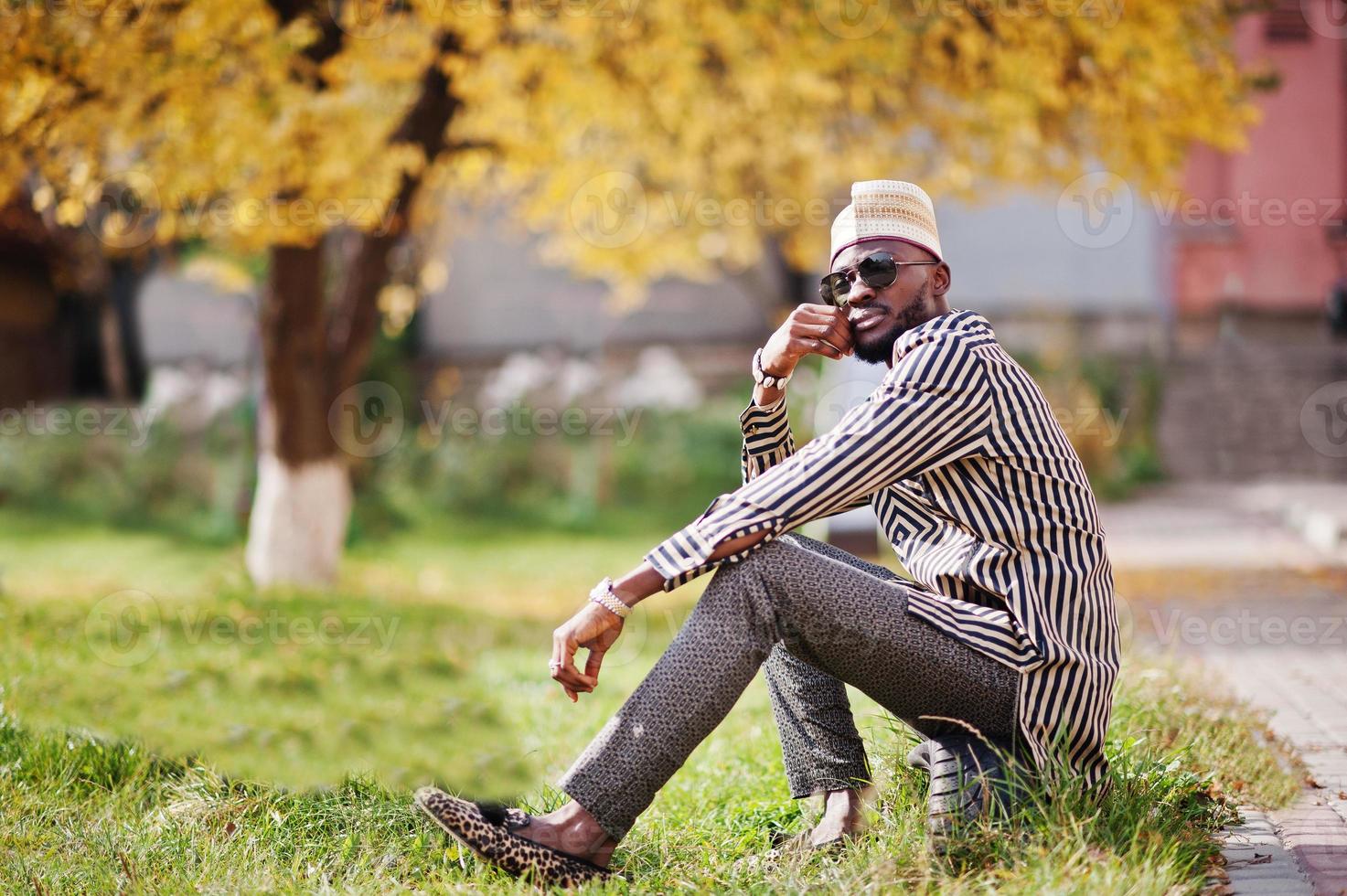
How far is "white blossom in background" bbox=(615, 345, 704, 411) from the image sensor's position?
592 inches

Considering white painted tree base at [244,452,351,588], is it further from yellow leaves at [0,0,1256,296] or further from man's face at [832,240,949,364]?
man's face at [832,240,949,364]

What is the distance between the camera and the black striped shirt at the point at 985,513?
269 cm

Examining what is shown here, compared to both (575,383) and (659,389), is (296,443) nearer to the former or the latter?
(575,383)

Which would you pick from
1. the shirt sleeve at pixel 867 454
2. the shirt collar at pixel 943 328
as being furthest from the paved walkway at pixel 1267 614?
the shirt collar at pixel 943 328

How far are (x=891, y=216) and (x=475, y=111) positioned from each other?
6.91 meters

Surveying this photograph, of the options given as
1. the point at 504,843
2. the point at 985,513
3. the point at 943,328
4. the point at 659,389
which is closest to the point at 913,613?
the point at 985,513

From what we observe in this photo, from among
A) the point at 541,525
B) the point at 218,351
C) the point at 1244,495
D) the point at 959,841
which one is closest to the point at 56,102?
the point at 959,841

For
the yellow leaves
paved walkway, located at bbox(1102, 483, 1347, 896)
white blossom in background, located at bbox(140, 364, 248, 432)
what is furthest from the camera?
white blossom in background, located at bbox(140, 364, 248, 432)

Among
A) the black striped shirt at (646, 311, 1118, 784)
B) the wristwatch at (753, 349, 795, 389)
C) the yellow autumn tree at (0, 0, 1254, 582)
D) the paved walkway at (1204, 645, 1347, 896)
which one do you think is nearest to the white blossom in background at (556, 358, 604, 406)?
the yellow autumn tree at (0, 0, 1254, 582)

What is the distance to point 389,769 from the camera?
3883 mm

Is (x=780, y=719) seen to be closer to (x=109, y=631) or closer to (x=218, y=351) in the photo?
(x=109, y=631)

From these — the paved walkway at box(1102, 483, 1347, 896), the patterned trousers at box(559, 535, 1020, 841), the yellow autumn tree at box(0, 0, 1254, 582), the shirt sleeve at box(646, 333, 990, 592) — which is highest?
the yellow autumn tree at box(0, 0, 1254, 582)

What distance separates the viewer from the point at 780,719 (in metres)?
3.13

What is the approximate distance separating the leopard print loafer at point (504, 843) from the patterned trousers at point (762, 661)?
0.11 metres
